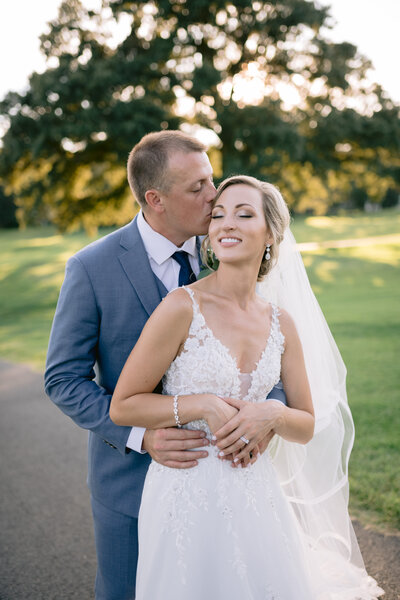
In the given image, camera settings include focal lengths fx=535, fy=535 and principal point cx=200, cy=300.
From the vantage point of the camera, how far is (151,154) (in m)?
2.78

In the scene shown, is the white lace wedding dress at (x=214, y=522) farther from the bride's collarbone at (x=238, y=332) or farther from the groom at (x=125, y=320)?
the groom at (x=125, y=320)

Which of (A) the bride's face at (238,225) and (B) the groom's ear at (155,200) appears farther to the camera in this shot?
(B) the groom's ear at (155,200)

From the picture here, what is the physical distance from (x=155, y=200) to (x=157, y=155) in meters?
0.24

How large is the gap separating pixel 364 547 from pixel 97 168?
19961 millimetres

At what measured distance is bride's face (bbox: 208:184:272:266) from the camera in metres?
2.36

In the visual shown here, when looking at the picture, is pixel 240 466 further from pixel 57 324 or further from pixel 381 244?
pixel 381 244

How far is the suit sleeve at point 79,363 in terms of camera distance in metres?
2.43

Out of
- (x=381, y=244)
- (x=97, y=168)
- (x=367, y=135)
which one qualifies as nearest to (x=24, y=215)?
(x=97, y=168)

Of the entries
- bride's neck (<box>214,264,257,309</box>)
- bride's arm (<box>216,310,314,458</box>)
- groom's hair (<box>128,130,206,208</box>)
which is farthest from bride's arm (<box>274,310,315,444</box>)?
groom's hair (<box>128,130,206,208</box>)

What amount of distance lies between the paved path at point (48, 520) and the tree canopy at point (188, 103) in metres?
12.2

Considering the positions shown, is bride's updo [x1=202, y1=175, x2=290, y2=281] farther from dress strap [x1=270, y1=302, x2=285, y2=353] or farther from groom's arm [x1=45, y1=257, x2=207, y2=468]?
groom's arm [x1=45, y1=257, x2=207, y2=468]

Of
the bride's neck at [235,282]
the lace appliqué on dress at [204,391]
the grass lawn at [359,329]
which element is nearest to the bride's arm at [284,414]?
the lace appliqué on dress at [204,391]

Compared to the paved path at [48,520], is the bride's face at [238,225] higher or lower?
higher

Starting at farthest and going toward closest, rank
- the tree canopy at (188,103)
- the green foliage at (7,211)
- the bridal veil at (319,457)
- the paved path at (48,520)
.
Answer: the green foliage at (7,211) < the tree canopy at (188,103) < the paved path at (48,520) < the bridal veil at (319,457)
